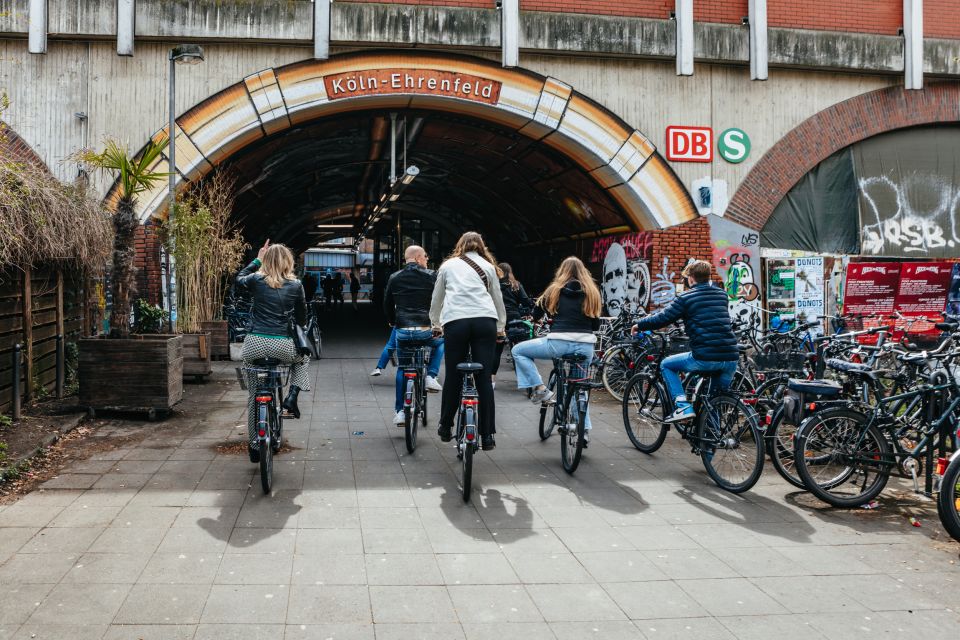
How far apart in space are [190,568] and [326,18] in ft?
32.9

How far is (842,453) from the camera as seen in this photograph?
596 cm

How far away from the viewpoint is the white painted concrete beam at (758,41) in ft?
45.5

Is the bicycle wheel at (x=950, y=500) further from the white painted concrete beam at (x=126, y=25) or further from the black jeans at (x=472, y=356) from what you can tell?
the white painted concrete beam at (x=126, y=25)

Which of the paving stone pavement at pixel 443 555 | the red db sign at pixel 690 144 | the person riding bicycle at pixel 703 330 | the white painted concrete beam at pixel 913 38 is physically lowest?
the paving stone pavement at pixel 443 555

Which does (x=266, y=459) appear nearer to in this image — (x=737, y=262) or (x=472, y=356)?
(x=472, y=356)

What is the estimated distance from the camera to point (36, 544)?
486 cm

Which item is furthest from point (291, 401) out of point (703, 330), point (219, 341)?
point (219, 341)

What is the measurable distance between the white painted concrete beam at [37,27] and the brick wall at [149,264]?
2844 millimetres

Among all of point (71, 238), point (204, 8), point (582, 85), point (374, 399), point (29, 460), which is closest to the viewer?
point (29, 460)

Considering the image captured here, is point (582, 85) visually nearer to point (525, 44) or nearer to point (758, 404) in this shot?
point (525, 44)

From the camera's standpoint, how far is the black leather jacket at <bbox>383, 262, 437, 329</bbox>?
27.1ft

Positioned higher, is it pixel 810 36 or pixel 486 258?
pixel 810 36

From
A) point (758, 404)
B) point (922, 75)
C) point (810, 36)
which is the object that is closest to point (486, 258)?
point (758, 404)

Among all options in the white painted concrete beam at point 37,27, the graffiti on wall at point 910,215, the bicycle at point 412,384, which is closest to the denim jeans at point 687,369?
the bicycle at point 412,384
